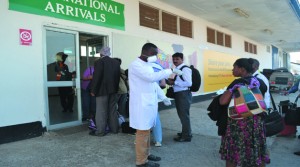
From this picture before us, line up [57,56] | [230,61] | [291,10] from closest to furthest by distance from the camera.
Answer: [57,56] < [291,10] < [230,61]

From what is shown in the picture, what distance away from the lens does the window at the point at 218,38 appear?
11.4m

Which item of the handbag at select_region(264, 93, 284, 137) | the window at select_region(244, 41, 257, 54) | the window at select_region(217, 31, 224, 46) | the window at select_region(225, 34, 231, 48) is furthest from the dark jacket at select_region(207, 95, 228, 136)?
the window at select_region(244, 41, 257, 54)

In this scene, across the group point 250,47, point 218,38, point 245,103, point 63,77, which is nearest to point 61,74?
point 63,77

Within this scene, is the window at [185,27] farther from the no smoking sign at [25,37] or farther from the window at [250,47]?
the window at [250,47]

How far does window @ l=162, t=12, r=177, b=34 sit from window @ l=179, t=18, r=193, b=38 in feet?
1.30

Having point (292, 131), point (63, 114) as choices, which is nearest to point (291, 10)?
point (292, 131)

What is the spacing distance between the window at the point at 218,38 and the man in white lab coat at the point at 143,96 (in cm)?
828

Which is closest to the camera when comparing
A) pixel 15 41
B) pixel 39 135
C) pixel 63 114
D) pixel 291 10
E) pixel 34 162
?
pixel 34 162

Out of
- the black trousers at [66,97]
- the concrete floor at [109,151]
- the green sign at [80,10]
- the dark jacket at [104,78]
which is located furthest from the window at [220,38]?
the dark jacket at [104,78]

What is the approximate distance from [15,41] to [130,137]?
274cm

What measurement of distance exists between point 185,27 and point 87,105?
5106 millimetres

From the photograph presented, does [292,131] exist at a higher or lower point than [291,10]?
lower

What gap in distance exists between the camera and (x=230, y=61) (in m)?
13.2

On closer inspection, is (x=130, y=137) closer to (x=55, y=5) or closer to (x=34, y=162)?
(x=34, y=162)
